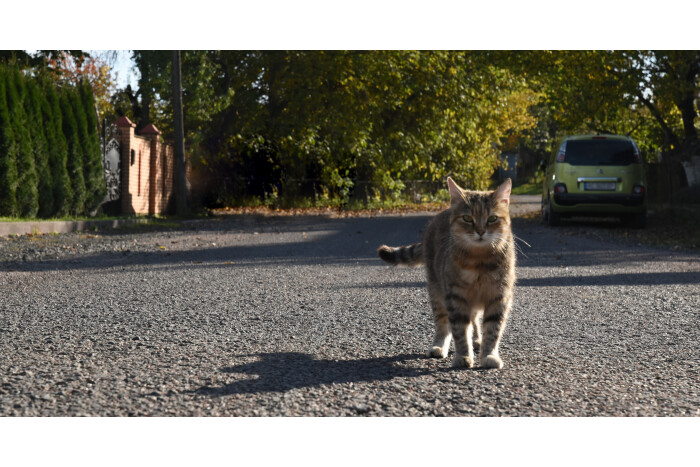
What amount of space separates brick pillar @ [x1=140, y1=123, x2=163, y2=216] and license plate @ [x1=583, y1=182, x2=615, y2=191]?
526 inches

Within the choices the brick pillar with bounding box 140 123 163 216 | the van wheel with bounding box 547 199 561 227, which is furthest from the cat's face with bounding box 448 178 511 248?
the brick pillar with bounding box 140 123 163 216

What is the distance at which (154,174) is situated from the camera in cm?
2284

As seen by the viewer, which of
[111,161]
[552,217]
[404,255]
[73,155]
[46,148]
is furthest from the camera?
[111,161]

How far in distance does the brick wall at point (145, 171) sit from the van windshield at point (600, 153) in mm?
12262

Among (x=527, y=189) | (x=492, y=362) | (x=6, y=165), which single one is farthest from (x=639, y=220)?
(x=527, y=189)

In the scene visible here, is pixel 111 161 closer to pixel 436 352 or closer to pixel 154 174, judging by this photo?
pixel 154 174

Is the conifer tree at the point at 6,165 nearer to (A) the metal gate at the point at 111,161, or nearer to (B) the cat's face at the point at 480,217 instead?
(A) the metal gate at the point at 111,161

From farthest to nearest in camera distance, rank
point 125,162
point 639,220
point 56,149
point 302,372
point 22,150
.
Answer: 1. point 125,162
2. point 56,149
3. point 639,220
4. point 22,150
5. point 302,372

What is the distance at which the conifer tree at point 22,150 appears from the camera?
15453mm

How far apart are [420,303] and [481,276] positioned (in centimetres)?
250

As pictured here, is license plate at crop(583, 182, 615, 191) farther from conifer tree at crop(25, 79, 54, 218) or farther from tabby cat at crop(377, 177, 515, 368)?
tabby cat at crop(377, 177, 515, 368)

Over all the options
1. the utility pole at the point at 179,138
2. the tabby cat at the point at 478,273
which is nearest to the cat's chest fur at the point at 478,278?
the tabby cat at the point at 478,273

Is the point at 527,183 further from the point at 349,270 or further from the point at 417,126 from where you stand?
the point at 349,270

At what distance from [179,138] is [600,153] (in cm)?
1186
